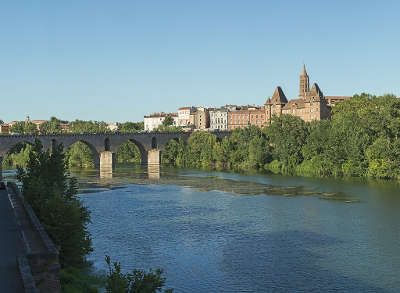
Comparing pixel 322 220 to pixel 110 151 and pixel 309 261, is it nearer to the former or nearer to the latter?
pixel 309 261

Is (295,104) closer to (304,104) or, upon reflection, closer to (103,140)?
(304,104)

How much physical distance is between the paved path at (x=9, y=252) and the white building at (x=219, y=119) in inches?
6218

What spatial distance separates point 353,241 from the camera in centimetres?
3119

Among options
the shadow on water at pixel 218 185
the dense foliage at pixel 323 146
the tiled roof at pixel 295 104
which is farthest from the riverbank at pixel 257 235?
the tiled roof at pixel 295 104

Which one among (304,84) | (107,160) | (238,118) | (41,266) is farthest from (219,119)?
(41,266)

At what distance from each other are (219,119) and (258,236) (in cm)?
15153

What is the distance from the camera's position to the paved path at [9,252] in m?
13.3

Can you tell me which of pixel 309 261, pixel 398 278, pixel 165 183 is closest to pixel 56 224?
pixel 309 261

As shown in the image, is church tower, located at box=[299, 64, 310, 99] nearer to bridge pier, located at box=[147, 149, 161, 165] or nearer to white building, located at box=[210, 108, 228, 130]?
white building, located at box=[210, 108, 228, 130]

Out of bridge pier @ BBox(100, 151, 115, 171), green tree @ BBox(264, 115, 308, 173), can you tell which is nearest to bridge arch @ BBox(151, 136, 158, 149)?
bridge pier @ BBox(100, 151, 115, 171)

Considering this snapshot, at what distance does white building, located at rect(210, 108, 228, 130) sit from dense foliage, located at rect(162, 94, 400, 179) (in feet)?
236

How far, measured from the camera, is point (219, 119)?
602 ft

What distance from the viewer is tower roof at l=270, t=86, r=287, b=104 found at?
152 m

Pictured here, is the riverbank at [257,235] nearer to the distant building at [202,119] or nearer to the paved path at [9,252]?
the paved path at [9,252]
